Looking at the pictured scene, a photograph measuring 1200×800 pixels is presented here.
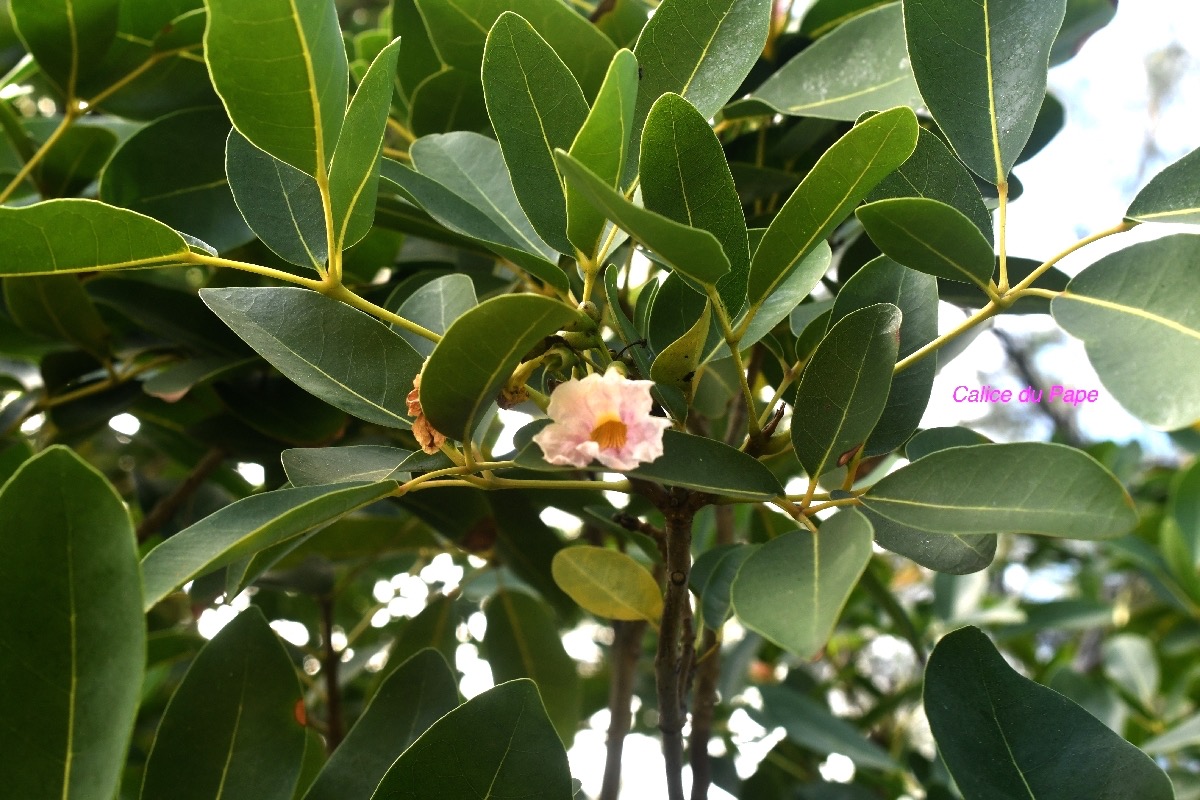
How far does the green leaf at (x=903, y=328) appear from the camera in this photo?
0.55 m

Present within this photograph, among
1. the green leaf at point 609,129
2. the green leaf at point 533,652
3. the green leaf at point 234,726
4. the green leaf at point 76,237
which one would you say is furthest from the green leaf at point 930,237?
the green leaf at point 533,652

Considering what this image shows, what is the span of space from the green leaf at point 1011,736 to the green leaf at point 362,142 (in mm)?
407

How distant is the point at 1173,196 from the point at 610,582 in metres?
0.40

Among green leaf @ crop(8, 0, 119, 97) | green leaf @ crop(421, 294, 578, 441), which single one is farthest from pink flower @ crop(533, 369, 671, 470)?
green leaf @ crop(8, 0, 119, 97)

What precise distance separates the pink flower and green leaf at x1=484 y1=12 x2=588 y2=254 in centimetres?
10

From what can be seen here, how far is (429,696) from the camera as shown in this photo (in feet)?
2.10

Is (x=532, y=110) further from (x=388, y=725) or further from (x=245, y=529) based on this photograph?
(x=388, y=725)

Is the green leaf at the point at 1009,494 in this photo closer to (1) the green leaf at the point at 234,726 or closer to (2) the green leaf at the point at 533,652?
(1) the green leaf at the point at 234,726

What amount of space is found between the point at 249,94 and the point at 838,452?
1.12 feet

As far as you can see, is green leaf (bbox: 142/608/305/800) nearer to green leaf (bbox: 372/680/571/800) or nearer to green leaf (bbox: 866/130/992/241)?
green leaf (bbox: 372/680/571/800)

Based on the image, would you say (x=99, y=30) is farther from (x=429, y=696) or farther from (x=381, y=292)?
(x=429, y=696)

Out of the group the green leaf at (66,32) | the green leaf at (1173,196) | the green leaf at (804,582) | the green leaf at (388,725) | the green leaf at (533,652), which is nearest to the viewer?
the green leaf at (804,582)

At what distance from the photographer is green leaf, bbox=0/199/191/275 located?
18.4 inches

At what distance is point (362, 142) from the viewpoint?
48cm
